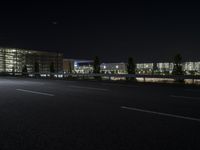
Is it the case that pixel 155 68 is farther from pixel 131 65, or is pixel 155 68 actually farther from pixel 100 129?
pixel 100 129

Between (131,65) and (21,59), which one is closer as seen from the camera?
(131,65)

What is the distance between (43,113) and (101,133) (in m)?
2.89

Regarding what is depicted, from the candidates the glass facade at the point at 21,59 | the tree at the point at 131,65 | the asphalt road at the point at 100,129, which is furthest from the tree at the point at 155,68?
the glass facade at the point at 21,59

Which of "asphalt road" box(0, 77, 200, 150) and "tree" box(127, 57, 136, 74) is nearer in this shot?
"asphalt road" box(0, 77, 200, 150)

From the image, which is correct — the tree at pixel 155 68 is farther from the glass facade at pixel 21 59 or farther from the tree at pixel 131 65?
the glass facade at pixel 21 59

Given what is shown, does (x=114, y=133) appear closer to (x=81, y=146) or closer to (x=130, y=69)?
(x=81, y=146)

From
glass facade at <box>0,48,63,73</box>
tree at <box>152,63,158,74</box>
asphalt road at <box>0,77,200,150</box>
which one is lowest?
asphalt road at <box>0,77,200,150</box>

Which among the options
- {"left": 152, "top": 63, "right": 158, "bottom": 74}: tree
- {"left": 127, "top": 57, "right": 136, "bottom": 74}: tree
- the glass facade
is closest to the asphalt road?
{"left": 152, "top": 63, "right": 158, "bottom": 74}: tree

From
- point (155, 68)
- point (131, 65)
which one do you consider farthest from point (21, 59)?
point (155, 68)

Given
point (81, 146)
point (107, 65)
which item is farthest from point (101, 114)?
point (107, 65)

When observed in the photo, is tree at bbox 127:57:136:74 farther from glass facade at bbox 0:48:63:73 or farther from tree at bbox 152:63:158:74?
glass facade at bbox 0:48:63:73

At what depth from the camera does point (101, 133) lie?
4.94m

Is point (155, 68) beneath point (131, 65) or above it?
beneath

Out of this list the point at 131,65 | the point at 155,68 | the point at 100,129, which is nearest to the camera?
the point at 100,129
